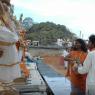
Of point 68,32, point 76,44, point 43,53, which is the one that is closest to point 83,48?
point 76,44

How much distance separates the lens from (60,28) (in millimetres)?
63562

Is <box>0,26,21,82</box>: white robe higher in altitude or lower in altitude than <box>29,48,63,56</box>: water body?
higher

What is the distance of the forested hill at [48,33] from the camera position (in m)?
53.5

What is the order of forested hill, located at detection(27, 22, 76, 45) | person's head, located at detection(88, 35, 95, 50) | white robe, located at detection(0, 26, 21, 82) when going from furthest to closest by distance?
1. forested hill, located at detection(27, 22, 76, 45)
2. person's head, located at detection(88, 35, 95, 50)
3. white robe, located at detection(0, 26, 21, 82)

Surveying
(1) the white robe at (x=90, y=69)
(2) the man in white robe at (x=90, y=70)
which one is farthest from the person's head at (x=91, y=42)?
(1) the white robe at (x=90, y=69)

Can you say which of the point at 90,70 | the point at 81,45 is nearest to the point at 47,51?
the point at 81,45

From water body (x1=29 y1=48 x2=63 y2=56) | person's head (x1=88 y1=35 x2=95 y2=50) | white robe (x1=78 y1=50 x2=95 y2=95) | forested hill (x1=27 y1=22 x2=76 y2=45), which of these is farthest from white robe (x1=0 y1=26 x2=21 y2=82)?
forested hill (x1=27 y1=22 x2=76 y2=45)

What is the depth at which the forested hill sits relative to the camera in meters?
53.5

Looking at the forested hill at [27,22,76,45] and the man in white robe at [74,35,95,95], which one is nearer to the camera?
the man in white robe at [74,35,95,95]

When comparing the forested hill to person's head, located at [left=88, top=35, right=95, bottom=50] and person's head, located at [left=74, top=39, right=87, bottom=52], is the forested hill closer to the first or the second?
person's head, located at [left=74, top=39, right=87, bottom=52]

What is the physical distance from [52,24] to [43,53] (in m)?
21.8

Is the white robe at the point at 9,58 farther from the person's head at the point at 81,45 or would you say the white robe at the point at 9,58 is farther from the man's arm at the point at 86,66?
the person's head at the point at 81,45

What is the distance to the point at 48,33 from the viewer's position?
57.0 m

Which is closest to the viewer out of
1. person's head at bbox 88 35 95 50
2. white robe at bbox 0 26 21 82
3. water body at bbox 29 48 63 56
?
white robe at bbox 0 26 21 82
